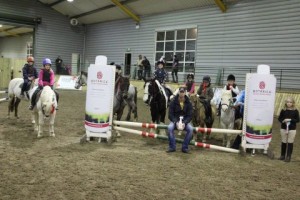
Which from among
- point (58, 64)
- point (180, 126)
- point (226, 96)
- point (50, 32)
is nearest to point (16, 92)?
point (180, 126)

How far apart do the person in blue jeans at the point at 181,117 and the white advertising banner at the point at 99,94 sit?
159 centimetres

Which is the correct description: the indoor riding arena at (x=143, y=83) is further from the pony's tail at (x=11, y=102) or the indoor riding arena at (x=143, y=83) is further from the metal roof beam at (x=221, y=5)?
the pony's tail at (x=11, y=102)

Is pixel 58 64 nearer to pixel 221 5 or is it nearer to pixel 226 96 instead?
pixel 221 5

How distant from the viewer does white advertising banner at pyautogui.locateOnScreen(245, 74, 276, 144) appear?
7.62m

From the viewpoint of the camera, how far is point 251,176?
612 centimetres

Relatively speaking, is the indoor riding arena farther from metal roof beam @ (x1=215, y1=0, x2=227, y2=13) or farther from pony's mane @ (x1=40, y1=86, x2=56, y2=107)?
pony's mane @ (x1=40, y1=86, x2=56, y2=107)

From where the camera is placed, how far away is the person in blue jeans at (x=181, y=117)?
7.83 m

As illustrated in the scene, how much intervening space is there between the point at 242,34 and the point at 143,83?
7.67 m

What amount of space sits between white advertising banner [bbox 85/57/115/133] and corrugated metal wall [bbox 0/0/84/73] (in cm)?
2501

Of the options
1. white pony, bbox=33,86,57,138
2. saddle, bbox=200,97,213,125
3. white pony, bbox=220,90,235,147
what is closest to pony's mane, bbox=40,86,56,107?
white pony, bbox=33,86,57,138

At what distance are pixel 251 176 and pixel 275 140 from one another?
15.0ft

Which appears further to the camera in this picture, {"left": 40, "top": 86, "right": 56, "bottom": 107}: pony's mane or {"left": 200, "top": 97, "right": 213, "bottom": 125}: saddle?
{"left": 200, "top": 97, "right": 213, "bottom": 125}: saddle

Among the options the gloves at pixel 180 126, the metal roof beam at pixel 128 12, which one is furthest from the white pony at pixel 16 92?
the metal roof beam at pixel 128 12

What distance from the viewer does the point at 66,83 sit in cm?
2855
